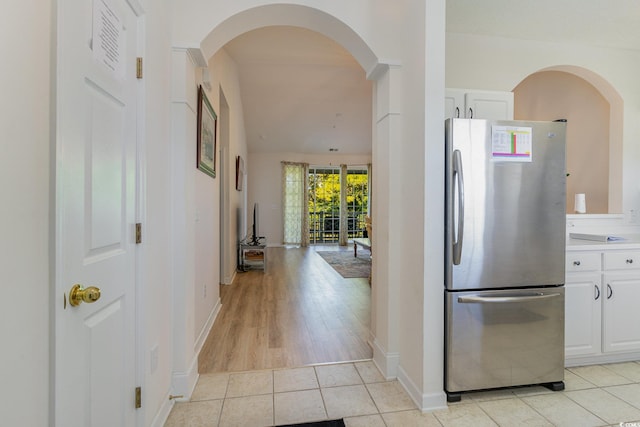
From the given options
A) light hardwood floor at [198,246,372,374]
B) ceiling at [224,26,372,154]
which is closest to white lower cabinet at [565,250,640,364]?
light hardwood floor at [198,246,372,374]

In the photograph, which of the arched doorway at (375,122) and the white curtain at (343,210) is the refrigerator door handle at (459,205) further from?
the white curtain at (343,210)

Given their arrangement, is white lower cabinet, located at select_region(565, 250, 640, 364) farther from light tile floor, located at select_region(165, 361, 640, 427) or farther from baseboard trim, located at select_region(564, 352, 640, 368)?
light tile floor, located at select_region(165, 361, 640, 427)

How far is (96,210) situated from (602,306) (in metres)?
3.19

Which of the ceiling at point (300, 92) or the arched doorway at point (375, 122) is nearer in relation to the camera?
the arched doorway at point (375, 122)

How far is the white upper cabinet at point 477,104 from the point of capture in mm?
2523

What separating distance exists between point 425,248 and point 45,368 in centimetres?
172

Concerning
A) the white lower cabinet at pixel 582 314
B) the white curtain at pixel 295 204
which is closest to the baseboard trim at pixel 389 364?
the white lower cabinet at pixel 582 314

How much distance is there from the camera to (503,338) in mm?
1943

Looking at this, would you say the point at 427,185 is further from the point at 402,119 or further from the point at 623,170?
the point at 623,170

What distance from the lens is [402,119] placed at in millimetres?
2164

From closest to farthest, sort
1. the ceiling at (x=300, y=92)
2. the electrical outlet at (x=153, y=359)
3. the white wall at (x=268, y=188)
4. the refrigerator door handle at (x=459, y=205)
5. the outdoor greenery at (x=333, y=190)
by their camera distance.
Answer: the electrical outlet at (x=153, y=359)
the refrigerator door handle at (x=459, y=205)
the ceiling at (x=300, y=92)
the white wall at (x=268, y=188)
the outdoor greenery at (x=333, y=190)

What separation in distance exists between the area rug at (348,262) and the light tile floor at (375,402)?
10.5 ft

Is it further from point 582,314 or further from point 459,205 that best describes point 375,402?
point 582,314

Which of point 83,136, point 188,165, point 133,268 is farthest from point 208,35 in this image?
point 133,268
